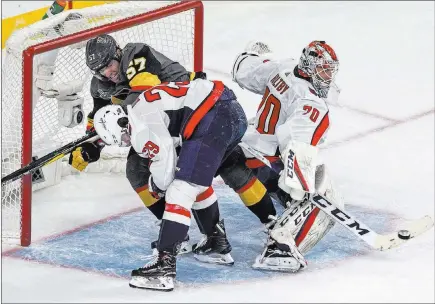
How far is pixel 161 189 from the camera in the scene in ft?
14.5

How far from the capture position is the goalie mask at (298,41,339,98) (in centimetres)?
470

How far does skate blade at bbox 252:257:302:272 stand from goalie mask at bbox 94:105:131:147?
2.11 ft

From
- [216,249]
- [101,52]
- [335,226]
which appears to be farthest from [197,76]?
[335,226]

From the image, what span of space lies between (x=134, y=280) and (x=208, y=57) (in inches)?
108

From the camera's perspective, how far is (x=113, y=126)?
14.3ft

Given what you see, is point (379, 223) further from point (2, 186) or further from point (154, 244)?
point (2, 186)

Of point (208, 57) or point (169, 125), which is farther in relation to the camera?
point (208, 57)

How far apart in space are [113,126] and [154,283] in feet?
1.76

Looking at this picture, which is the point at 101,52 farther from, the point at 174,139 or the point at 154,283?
the point at 154,283

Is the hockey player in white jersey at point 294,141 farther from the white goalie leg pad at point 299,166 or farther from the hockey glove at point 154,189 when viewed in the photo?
the hockey glove at point 154,189

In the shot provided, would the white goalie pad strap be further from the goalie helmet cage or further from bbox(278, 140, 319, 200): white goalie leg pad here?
bbox(278, 140, 319, 200): white goalie leg pad

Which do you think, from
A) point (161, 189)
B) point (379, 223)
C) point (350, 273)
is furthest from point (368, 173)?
point (161, 189)

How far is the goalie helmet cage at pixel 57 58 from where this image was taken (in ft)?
15.5

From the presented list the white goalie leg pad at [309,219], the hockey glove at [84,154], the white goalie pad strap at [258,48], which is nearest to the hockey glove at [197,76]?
the white goalie pad strap at [258,48]
